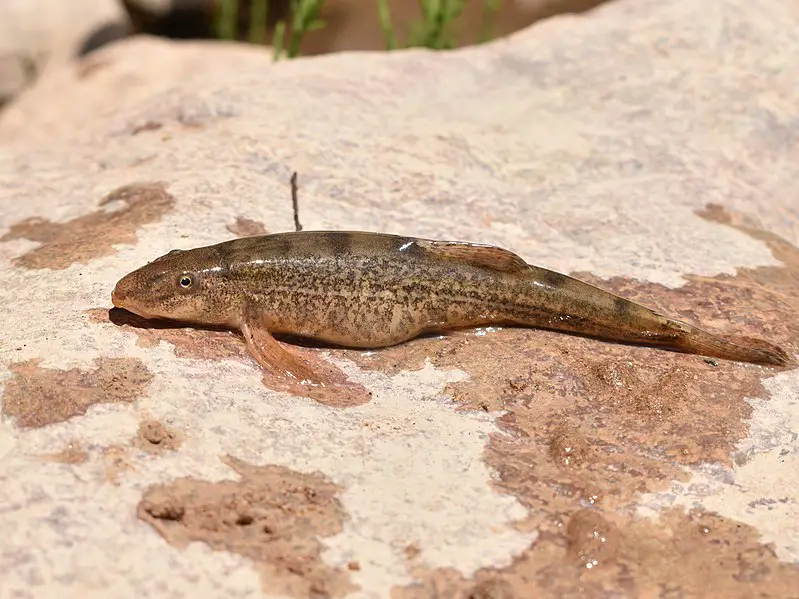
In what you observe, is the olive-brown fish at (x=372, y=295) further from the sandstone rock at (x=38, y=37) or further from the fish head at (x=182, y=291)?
the sandstone rock at (x=38, y=37)

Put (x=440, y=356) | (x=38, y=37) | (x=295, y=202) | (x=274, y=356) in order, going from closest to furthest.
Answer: (x=274, y=356)
(x=440, y=356)
(x=295, y=202)
(x=38, y=37)

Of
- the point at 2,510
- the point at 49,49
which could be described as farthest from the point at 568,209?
the point at 49,49

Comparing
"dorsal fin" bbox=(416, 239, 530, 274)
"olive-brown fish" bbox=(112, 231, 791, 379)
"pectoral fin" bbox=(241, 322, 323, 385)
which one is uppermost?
"dorsal fin" bbox=(416, 239, 530, 274)

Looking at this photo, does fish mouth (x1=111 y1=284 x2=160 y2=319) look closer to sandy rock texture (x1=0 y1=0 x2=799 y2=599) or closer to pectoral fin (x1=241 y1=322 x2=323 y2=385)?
sandy rock texture (x1=0 y1=0 x2=799 y2=599)

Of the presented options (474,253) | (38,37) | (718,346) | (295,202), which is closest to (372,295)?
(474,253)

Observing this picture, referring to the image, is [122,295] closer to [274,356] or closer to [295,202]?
[274,356]

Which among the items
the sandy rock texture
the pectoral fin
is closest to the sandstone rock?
the sandy rock texture

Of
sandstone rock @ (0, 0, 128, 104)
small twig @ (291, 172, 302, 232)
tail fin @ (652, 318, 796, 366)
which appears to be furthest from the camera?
sandstone rock @ (0, 0, 128, 104)
